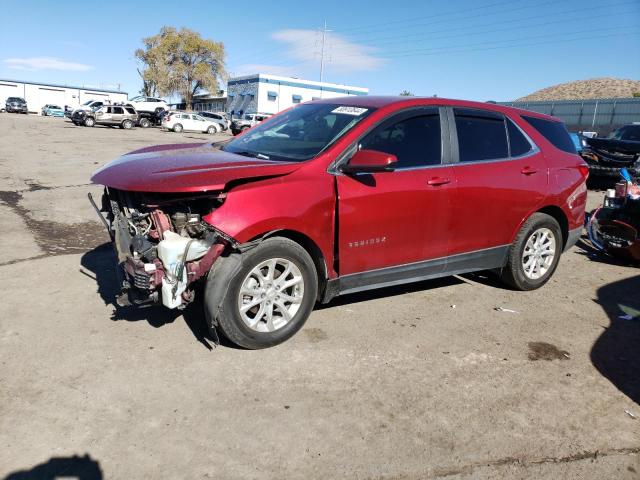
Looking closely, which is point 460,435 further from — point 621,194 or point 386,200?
point 621,194

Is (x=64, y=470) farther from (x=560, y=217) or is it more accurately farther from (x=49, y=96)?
(x=49, y=96)

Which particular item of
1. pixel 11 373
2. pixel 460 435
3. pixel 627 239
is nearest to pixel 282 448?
pixel 460 435

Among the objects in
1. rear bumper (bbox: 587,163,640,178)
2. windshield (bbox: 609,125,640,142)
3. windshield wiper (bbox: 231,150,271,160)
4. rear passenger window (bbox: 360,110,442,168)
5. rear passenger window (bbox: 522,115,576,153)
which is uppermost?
windshield (bbox: 609,125,640,142)

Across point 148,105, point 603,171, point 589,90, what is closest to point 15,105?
point 148,105

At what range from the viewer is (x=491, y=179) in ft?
15.5

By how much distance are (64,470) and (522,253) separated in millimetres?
4361

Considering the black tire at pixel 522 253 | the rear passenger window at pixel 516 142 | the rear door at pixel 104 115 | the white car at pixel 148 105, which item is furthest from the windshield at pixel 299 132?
the white car at pixel 148 105

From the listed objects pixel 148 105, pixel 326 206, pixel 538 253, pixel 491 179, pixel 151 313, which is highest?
pixel 148 105

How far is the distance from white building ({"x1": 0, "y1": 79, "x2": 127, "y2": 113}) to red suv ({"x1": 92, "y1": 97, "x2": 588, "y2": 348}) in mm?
74375

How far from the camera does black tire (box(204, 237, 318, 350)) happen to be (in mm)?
3496

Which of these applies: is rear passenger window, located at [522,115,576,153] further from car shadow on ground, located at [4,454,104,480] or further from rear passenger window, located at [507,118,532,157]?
car shadow on ground, located at [4,454,104,480]

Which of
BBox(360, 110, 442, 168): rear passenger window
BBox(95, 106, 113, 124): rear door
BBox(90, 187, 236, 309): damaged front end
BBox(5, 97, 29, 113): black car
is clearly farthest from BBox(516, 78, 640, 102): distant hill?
BBox(90, 187, 236, 309): damaged front end

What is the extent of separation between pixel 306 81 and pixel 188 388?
62503 mm

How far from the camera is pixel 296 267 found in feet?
12.5
